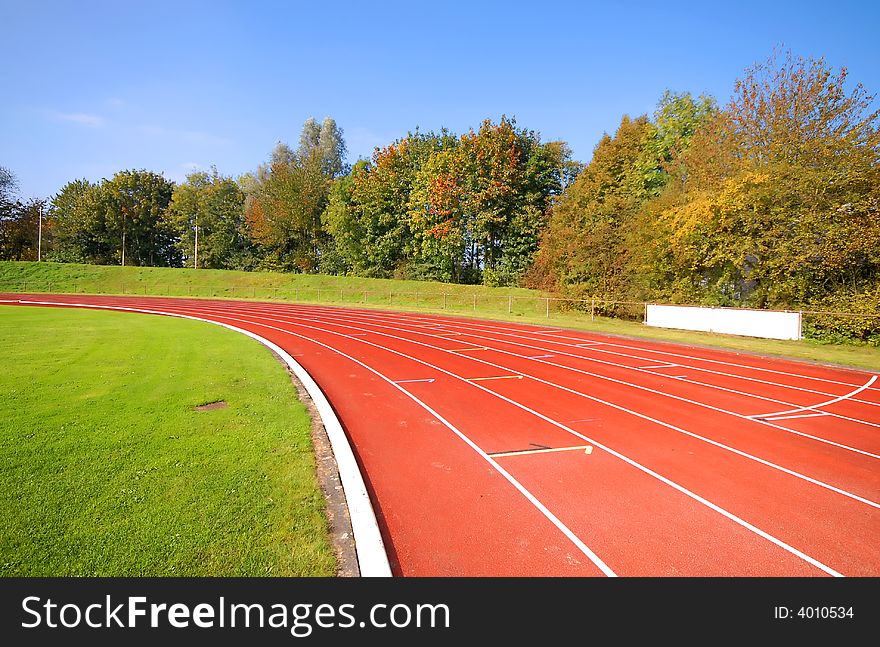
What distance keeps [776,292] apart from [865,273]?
115 inches

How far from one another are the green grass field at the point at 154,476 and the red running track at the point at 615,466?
86cm

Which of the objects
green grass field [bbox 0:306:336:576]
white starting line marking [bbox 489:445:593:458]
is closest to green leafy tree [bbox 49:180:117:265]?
green grass field [bbox 0:306:336:576]

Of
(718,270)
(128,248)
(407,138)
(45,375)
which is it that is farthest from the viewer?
(128,248)

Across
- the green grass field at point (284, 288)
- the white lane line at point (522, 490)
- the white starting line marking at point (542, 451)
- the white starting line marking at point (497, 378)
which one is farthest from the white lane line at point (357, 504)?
the green grass field at point (284, 288)

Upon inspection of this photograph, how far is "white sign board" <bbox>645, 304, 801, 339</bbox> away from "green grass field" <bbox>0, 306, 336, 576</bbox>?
19047 mm

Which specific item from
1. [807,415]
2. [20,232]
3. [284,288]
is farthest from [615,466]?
[20,232]

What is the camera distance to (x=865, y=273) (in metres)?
18.2

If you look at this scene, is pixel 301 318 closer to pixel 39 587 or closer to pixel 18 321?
pixel 18 321

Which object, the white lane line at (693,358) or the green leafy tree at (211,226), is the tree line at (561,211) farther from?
the white lane line at (693,358)

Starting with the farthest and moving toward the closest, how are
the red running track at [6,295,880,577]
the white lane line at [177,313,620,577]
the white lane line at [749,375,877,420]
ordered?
the white lane line at [749,375,877,420]
the red running track at [6,295,880,577]
the white lane line at [177,313,620,577]

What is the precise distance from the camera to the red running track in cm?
371

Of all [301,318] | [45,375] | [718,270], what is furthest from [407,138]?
[45,375]

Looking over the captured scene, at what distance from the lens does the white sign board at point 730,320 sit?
18.2m

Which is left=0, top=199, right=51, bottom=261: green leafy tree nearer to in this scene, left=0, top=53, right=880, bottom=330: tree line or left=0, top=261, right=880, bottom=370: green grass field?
left=0, top=53, right=880, bottom=330: tree line
